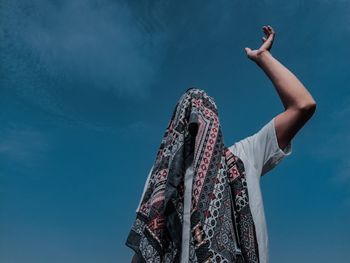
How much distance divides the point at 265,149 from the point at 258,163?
0.12m

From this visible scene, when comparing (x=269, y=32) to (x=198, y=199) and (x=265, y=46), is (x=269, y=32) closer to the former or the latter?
(x=265, y=46)

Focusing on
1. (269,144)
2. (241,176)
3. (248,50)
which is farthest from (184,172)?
(248,50)

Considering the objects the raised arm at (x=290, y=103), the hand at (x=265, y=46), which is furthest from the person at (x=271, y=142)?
the hand at (x=265, y=46)

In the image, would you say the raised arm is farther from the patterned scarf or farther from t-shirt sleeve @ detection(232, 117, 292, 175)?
the patterned scarf

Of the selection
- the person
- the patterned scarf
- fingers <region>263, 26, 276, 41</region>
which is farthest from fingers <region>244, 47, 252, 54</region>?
the patterned scarf

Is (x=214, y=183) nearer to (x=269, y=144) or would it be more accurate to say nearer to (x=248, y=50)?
(x=269, y=144)

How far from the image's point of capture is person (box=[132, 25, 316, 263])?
296 cm

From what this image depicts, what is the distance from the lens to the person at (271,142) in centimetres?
296

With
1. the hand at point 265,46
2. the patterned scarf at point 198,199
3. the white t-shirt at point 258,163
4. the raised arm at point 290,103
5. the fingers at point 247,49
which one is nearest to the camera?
the patterned scarf at point 198,199

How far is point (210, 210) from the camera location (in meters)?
2.85

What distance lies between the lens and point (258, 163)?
318 centimetres

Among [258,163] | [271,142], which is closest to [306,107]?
[271,142]

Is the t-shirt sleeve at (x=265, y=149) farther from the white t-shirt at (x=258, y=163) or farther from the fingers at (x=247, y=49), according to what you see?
the fingers at (x=247, y=49)

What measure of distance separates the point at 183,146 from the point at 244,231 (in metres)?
0.72
